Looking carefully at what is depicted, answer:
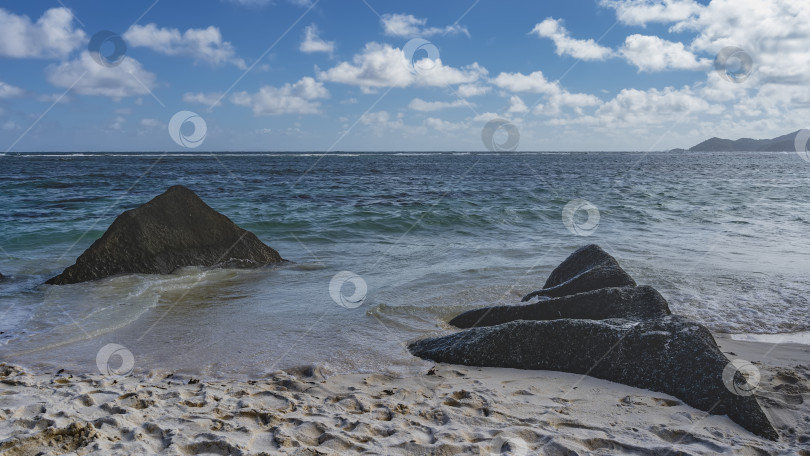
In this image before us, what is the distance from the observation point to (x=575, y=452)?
3199mm

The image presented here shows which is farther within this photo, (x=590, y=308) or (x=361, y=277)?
(x=361, y=277)

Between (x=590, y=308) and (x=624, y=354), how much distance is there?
3.74 ft

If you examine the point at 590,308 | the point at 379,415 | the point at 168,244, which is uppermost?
the point at 168,244

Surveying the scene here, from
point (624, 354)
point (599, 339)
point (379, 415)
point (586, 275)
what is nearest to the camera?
point (379, 415)

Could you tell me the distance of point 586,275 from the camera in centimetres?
641

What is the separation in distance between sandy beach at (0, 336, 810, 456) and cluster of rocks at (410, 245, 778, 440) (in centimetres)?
11

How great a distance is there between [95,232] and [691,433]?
13.6m

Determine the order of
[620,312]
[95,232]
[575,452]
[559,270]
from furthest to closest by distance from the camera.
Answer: [95,232]
[559,270]
[620,312]
[575,452]

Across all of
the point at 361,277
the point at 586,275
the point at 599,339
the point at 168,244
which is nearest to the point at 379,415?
the point at 599,339

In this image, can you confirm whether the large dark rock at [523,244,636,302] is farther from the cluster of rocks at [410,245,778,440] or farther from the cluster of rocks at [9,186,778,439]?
the cluster of rocks at [410,245,778,440]

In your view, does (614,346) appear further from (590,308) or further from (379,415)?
(379,415)

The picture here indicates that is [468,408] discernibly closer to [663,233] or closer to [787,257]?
[787,257]

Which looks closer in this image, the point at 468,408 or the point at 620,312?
the point at 468,408

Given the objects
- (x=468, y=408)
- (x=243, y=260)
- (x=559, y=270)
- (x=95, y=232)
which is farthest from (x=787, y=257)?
A: (x=95, y=232)
